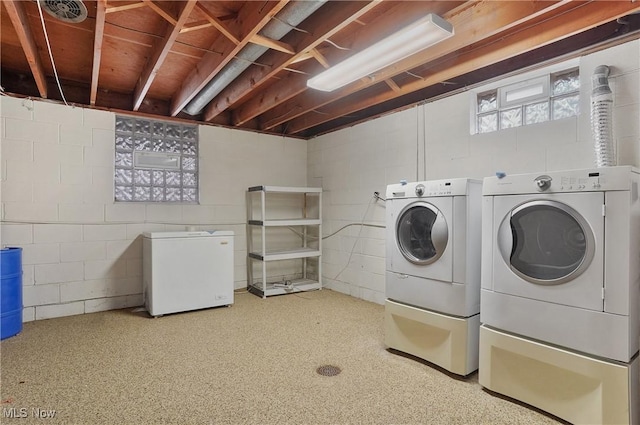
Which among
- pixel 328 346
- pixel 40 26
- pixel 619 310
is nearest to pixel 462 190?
pixel 619 310

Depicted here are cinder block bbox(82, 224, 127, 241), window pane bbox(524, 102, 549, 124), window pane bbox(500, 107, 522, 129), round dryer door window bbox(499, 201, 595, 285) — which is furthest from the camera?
cinder block bbox(82, 224, 127, 241)

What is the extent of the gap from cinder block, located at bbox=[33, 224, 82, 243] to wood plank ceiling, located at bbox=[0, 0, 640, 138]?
1.32 m

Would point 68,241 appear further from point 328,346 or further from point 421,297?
point 421,297

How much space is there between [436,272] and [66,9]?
2.85m

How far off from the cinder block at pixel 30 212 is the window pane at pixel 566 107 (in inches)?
183

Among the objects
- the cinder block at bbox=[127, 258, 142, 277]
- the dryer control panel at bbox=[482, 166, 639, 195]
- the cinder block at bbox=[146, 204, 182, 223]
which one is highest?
Result: the dryer control panel at bbox=[482, 166, 639, 195]

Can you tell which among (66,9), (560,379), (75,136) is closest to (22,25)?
(66,9)

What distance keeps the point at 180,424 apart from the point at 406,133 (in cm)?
317

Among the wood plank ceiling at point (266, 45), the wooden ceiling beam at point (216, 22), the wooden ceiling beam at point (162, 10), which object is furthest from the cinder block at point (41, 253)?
the wooden ceiling beam at point (216, 22)

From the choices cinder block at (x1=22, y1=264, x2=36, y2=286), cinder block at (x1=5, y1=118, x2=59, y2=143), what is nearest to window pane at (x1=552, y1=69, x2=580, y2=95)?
cinder block at (x1=5, y1=118, x2=59, y2=143)

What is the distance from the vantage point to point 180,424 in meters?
1.76

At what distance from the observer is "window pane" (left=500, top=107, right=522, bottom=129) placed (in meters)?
2.71

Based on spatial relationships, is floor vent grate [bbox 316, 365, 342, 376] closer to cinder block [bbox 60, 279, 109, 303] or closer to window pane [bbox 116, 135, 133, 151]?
cinder block [bbox 60, 279, 109, 303]

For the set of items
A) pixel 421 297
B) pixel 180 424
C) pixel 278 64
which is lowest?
pixel 180 424
